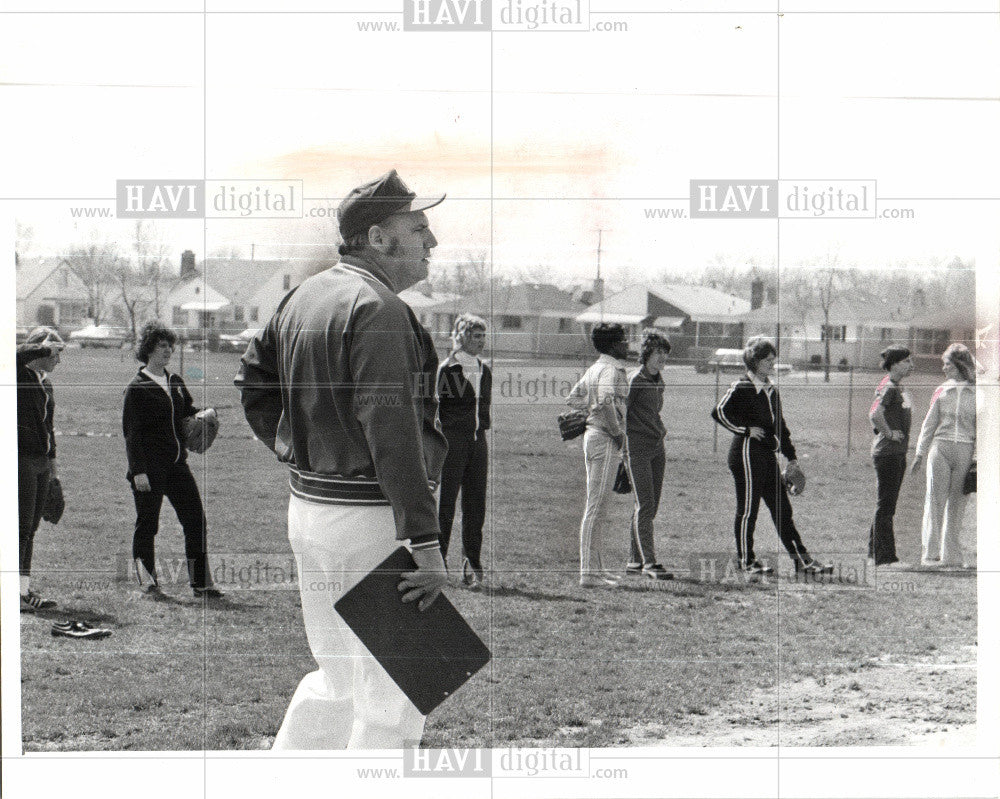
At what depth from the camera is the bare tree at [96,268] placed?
4.41 m

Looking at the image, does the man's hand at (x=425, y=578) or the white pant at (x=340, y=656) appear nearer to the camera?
the man's hand at (x=425, y=578)

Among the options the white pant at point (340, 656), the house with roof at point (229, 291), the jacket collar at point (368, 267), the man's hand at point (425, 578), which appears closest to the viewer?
the man's hand at point (425, 578)

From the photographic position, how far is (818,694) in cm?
462

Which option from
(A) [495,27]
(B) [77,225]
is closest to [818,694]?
(A) [495,27]

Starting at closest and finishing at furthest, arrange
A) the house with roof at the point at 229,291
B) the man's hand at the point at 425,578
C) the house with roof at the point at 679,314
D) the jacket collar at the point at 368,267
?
the man's hand at the point at 425,578, the jacket collar at the point at 368,267, the house with roof at the point at 229,291, the house with roof at the point at 679,314

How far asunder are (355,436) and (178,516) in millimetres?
971

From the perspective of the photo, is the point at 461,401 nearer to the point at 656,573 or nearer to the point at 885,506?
the point at 656,573

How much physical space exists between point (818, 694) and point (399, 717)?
1.61 metres

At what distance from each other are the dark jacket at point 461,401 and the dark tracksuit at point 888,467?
1.45 metres

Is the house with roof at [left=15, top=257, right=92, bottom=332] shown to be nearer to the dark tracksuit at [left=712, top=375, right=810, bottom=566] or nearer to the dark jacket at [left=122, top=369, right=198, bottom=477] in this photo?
the dark jacket at [left=122, top=369, right=198, bottom=477]

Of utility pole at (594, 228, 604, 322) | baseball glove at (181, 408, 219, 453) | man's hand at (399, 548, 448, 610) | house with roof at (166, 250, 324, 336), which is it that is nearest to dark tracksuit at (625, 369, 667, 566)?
utility pole at (594, 228, 604, 322)

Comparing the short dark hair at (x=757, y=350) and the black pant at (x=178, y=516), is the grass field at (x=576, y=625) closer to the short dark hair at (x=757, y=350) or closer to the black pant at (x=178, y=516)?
the black pant at (x=178, y=516)

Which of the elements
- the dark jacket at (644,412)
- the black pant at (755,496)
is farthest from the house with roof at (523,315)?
the black pant at (755,496)

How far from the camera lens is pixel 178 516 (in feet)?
14.9
